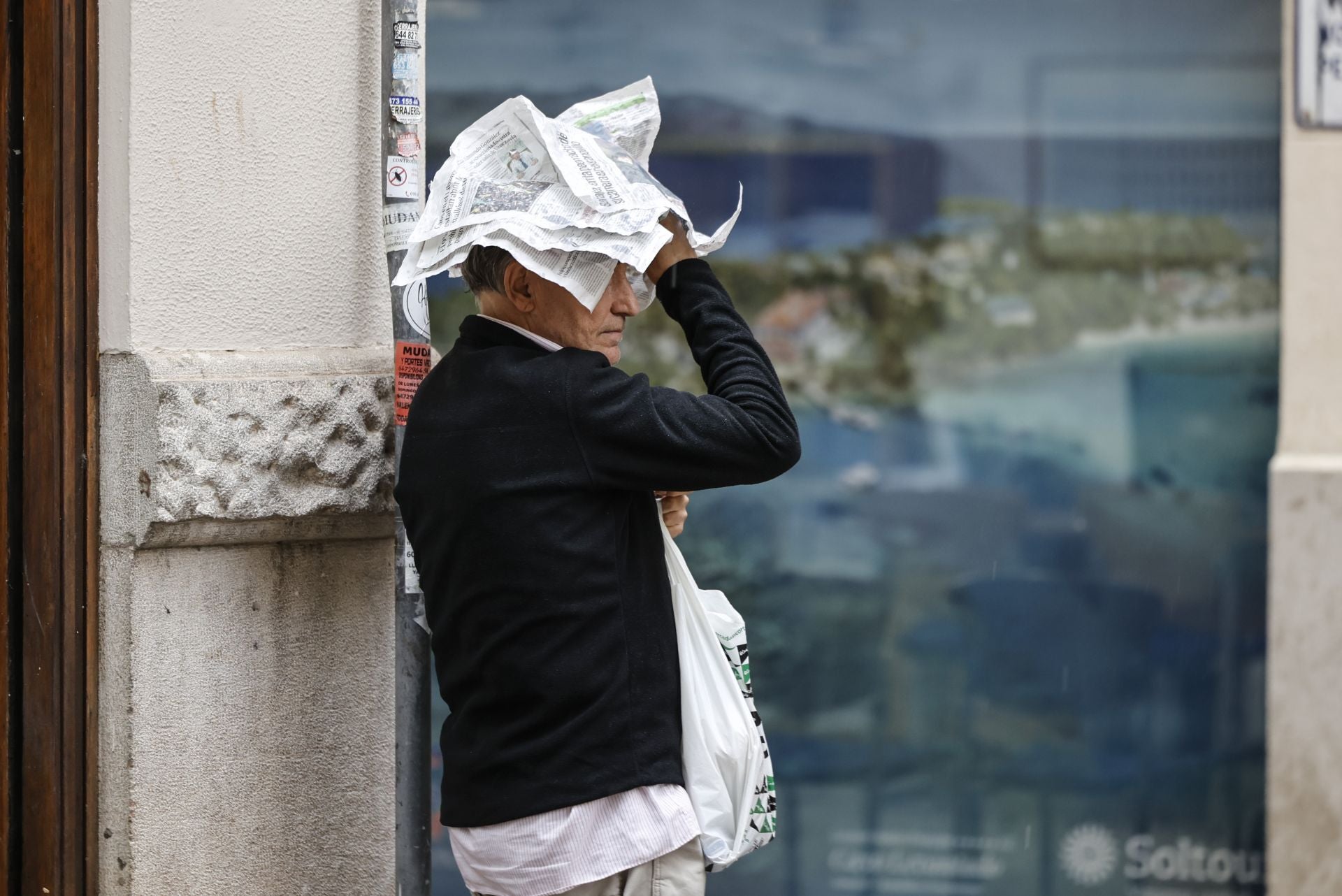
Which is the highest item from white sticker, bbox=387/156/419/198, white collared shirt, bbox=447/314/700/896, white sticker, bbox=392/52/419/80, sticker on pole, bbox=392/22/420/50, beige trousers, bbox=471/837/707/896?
→ sticker on pole, bbox=392/22/420/50

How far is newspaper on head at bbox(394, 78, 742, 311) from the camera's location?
6.97 feet

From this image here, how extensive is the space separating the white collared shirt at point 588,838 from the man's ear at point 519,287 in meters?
0.72

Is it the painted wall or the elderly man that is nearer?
the elderly man

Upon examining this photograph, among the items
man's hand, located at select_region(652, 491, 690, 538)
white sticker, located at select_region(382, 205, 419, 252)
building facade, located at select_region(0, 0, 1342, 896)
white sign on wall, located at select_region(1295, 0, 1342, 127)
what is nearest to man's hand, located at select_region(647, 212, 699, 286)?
man's hand, located at select_region(652, 491, 690, 538)

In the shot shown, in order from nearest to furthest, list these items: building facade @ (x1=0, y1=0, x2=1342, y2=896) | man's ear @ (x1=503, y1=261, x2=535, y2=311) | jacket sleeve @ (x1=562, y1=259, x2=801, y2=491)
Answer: jacket sleeve @ (x1=562, y1=259, x2=801, y2=491), man's ear @ (x1=503, y1=261, x2=535, y2=311), building facade @ (x1=0, y1=0, x2=1342, y2=896)

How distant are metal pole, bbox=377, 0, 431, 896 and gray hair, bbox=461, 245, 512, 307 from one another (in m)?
0.32

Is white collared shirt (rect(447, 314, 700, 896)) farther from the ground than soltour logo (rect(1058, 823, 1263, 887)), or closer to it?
farther from the ground

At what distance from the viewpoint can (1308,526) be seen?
464cm

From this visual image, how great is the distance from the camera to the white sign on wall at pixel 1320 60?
4.68m

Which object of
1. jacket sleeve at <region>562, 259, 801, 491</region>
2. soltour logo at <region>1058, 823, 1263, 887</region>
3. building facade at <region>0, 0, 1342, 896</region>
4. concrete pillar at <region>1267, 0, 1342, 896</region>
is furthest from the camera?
soltour logo at <region>1058, 823, 1263, 887</region>

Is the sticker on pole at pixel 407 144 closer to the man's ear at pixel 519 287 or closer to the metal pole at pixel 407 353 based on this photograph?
the metal pole at pixel 407 353

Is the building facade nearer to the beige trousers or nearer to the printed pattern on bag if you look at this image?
the printed pattern on bag

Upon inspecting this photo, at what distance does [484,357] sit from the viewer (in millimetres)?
2184

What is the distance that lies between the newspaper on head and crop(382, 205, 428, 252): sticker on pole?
321 millimetres
